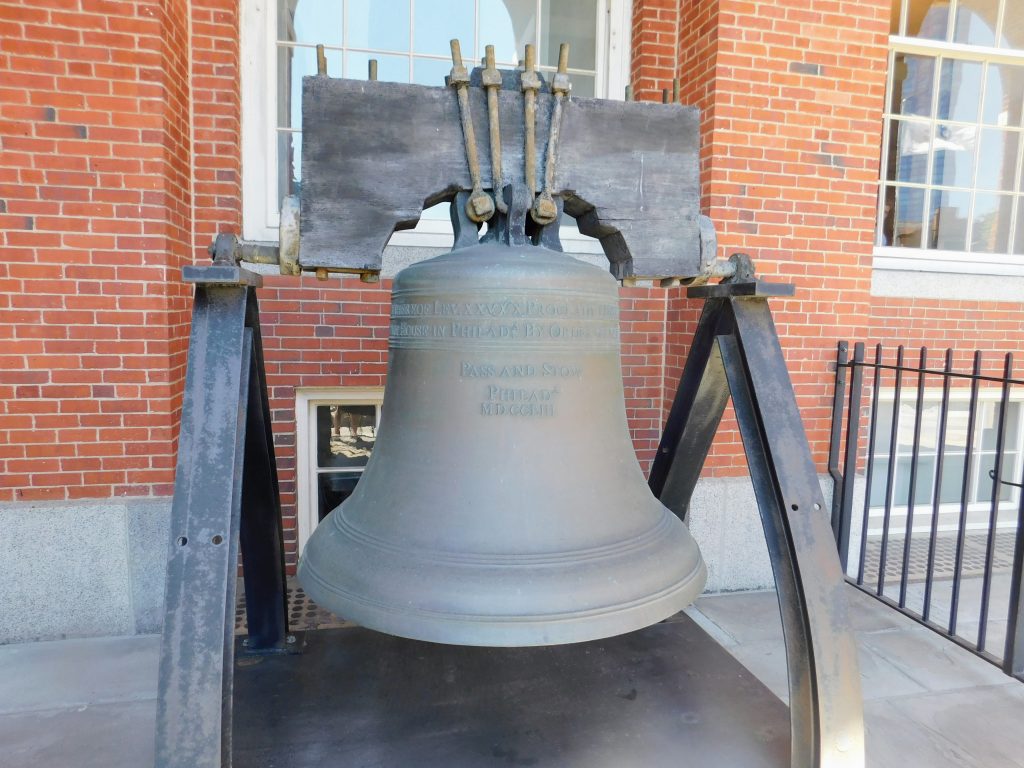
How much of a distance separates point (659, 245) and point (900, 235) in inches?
155

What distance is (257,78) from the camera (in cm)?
383

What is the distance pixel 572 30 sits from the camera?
426 cm

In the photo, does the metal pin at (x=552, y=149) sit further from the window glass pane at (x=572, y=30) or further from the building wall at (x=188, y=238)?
the window glass pane at (x=572, y=30)

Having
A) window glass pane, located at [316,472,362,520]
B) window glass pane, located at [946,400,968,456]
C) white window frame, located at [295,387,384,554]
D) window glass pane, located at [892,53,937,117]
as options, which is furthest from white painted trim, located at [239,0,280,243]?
window glass pane, located at [946,400,968,456]

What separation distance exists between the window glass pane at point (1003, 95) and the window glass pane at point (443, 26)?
12.7ft

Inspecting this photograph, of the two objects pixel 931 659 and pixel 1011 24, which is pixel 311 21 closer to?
pixel 931 659

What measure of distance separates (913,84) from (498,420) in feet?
16.2

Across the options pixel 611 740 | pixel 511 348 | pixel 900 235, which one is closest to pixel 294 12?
pixel 511 348

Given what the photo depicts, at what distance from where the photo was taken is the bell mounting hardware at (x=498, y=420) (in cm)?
157

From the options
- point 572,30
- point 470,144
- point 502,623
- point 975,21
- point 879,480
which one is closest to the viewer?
point 502,623

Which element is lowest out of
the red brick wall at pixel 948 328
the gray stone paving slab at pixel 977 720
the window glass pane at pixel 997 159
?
the gray stone paving slab at pixel 977 720

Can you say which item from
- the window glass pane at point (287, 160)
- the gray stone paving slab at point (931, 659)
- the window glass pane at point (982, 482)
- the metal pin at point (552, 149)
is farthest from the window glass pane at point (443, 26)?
the window glass pane at point (982, 482)

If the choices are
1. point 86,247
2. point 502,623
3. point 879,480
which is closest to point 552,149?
point 502,623

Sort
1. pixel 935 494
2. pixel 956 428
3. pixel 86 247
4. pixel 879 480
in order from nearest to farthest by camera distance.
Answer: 1. pixel 86 247
2. pixel 935 494
3. pixel 879 480
4. pixel 956 428
